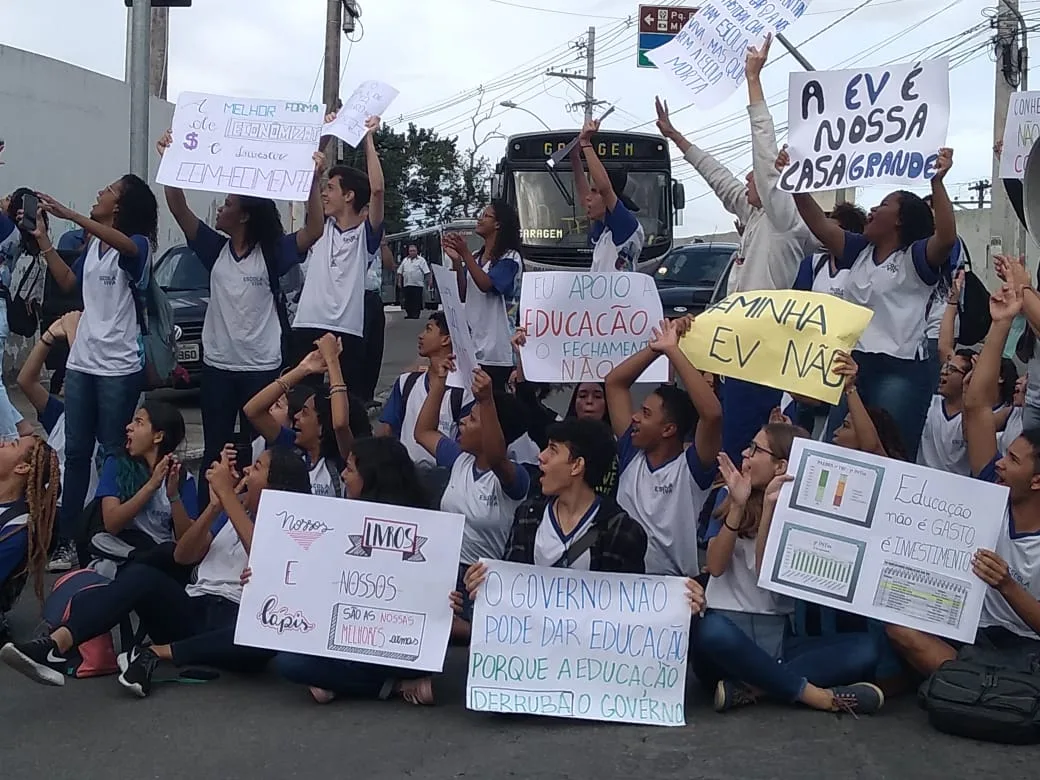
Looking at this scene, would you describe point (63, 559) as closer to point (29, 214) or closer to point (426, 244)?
point (29, 214)

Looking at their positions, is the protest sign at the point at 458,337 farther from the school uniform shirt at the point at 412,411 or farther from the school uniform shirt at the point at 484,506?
the school uniform shirt at the point at 484,506

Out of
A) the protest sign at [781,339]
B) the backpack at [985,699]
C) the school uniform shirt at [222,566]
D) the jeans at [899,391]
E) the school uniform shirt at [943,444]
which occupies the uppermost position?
the protest sign at [781,339]

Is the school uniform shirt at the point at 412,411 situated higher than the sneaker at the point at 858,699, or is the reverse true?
the school uniform shirt at the point at 412,411

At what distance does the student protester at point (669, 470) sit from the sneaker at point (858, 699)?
89 centimetres

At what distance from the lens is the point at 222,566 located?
566cm

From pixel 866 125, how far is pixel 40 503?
377cm

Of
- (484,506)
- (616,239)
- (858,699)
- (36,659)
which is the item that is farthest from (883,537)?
(36,659)

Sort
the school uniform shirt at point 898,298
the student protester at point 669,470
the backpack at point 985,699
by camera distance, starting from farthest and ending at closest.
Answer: the school uniform shirt at point 898,298
the student protester at point 669,470
the backpack at point 985,699

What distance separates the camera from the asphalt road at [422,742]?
4449mm

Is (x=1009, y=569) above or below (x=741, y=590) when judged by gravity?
above

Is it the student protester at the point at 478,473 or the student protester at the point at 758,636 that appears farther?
the student protester at the point at 478,473

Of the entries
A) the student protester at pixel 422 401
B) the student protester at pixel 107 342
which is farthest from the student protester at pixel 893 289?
the student protester at pixel 107 342

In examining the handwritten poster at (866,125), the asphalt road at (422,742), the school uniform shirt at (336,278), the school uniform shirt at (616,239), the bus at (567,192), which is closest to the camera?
the asphalt road at (422,742)

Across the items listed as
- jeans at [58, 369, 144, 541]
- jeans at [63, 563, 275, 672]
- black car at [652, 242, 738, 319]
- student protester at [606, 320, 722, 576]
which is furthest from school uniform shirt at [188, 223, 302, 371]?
black car at [652, 242, 738, 319]
